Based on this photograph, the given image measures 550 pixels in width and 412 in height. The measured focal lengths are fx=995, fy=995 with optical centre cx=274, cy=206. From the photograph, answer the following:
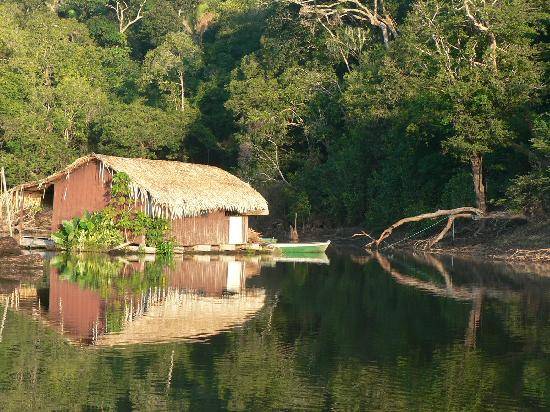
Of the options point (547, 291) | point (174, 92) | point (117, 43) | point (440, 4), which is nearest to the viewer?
point (547, 291)

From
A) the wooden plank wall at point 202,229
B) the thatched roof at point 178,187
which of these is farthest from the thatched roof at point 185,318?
the wooden plank wall at point 202,229

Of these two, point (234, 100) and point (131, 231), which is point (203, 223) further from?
point (234, 100)

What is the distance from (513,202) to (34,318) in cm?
1893

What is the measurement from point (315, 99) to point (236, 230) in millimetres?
12737

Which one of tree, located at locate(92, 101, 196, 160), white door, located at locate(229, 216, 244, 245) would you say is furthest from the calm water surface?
tree, located at locate(92, 101, 196, 160)

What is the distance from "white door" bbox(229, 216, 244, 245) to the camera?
3306 cm

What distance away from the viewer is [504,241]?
31984 mm

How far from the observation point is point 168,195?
97.0ft

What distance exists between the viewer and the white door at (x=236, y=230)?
3306cm

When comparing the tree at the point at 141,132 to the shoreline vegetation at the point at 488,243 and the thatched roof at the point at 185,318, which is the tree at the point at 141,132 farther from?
the thatched roof at the point at 185,318

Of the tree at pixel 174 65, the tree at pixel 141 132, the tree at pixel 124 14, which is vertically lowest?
the tree at pixel 141 132

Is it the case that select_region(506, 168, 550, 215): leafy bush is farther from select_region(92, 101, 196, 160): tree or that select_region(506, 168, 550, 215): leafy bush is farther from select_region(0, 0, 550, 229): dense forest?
select_region(92, 101, 196, 160): tree

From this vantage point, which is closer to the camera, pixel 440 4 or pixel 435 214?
pixel 435 214

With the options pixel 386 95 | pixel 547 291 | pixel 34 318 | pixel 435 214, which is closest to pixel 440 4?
pixel 386 95
